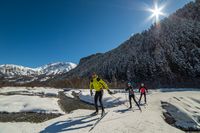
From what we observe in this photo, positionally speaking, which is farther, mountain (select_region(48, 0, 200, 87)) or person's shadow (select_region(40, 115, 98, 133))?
mountain (select_region(48, 0, 200, 87))

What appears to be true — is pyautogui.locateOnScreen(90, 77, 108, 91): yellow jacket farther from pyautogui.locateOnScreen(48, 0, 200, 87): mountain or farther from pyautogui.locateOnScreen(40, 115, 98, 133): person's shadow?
pyautogui.locateOnScreen(48, 0, 200, 87): mountain

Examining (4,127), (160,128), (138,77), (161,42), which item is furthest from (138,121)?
(161,42)

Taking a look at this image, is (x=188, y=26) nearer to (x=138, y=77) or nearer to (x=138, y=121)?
(x=138, y=77)

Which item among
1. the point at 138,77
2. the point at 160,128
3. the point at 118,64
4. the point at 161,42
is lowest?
the point at 160,128

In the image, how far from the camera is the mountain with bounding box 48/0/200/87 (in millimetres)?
86950

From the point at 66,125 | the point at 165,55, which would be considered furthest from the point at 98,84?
the point at 165,55

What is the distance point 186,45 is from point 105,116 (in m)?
97.6

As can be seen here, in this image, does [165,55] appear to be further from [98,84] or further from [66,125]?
[66,125]

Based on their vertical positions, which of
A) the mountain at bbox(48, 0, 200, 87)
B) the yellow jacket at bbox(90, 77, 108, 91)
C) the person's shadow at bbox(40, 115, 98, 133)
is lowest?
the person's shadow at bbox(40, 115, 98, 133)

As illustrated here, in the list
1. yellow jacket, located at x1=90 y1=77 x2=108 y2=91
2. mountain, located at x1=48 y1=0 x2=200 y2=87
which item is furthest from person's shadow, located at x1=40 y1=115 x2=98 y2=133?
mountain, located at x1=48 y1=0 x2=200 y2=87

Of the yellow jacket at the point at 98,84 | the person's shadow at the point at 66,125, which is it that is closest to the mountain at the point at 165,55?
the yellow jacket at the point at 98,84

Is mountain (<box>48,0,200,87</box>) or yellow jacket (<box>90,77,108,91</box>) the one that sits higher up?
mountain (<box>48,0,200,87</box>)

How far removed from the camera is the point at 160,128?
9.98 m

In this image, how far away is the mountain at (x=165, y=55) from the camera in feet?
285
